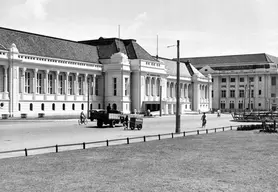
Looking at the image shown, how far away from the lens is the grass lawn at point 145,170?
50.2 ft

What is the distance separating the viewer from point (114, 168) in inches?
747

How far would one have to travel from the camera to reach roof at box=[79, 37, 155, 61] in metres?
109

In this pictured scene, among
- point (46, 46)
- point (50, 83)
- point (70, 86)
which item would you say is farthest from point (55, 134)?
point (70, 86)

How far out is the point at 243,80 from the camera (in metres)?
178

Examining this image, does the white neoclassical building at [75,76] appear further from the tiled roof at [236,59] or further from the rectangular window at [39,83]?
the tiled roof at [236,59]

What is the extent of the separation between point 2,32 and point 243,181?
74350mm

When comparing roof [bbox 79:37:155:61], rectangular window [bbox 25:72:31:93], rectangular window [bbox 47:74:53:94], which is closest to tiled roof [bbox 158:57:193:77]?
roof [bbox 79:37:155:61]

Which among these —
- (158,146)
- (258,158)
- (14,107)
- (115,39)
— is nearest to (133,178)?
(258,158)

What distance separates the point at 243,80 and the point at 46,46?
102m

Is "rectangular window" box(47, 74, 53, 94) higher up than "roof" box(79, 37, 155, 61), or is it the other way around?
"roof" box(79, 37, 155, 61)

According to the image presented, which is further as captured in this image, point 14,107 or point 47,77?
point 47,77

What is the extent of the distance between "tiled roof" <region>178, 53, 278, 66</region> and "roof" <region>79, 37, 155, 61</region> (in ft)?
243

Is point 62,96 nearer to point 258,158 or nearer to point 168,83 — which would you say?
point 168,83

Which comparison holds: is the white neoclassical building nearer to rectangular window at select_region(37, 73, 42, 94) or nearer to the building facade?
rectangular window at select_region(37, 73, 42, 94)
